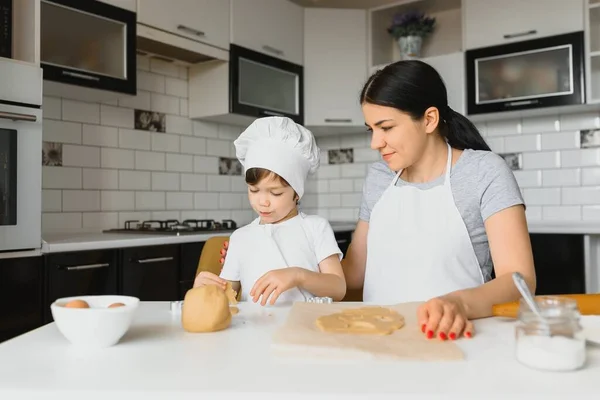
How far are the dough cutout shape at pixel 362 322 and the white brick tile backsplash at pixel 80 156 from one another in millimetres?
2271

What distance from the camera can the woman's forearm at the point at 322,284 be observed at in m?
1.31

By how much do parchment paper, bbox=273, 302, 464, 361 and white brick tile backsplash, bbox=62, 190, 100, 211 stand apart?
2.27 m

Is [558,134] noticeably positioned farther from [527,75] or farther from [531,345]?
[531,345]

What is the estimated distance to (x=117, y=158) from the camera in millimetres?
3162

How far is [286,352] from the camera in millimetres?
819

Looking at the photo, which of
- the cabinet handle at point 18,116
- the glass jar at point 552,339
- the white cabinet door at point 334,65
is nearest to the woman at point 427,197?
the glass jar at point 552,339

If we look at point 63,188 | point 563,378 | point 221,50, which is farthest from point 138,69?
point 563,378

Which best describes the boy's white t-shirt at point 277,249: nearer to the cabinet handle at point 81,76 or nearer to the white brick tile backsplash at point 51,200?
the cabinet handle at point 81,76

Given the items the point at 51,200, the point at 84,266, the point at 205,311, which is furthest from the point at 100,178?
the point at 205,311

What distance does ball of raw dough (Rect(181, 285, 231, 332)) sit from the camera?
0.96 meters

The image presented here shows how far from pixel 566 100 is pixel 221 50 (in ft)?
6.37

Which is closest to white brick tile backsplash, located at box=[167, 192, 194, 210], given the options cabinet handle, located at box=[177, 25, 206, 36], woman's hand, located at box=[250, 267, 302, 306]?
cabinet handle, located at box=[177, 25, 206, 36]

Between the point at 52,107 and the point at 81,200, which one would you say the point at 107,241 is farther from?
the point at 52,107

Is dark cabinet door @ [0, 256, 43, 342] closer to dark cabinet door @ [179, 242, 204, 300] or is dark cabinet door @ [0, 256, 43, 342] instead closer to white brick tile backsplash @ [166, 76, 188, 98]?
dark cabinet door @ [179, 242, 204, 300]
